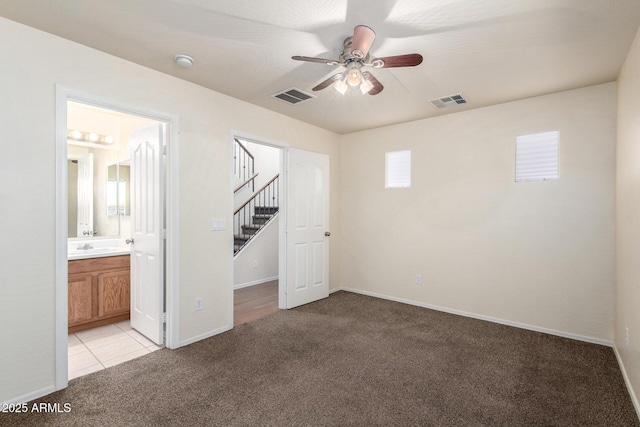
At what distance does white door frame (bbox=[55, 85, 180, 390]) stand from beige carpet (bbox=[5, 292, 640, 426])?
273 millimetres

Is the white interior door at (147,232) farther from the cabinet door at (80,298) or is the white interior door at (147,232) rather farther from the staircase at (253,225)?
the staircase at (253,225)

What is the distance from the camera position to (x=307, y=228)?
452 cm

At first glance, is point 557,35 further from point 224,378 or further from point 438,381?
point 224,378

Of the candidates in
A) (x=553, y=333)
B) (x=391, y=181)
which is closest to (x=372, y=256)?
(x=391, y=181)

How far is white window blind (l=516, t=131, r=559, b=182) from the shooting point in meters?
3.38

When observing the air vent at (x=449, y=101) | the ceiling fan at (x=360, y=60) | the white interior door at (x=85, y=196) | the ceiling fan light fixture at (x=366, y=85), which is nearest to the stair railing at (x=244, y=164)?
the white interior door at (x=85, y=196)

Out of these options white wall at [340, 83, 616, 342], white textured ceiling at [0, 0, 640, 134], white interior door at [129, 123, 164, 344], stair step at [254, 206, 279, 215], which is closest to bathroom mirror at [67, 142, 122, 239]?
white interior door at [129, 123, 164, 344]

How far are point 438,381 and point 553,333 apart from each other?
73.2 inches

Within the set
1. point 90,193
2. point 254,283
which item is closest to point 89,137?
point 90,193

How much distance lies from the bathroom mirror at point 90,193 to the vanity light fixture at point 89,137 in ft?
0.28

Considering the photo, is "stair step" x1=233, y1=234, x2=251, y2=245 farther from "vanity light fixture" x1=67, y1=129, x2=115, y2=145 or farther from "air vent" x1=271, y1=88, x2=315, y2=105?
"air vent" x1=271, y1=88, x2=315, y2=105

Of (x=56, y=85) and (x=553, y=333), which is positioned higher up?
(x=56, y=85)

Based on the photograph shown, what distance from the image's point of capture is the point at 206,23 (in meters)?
2.13

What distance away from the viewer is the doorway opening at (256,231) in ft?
14.1
